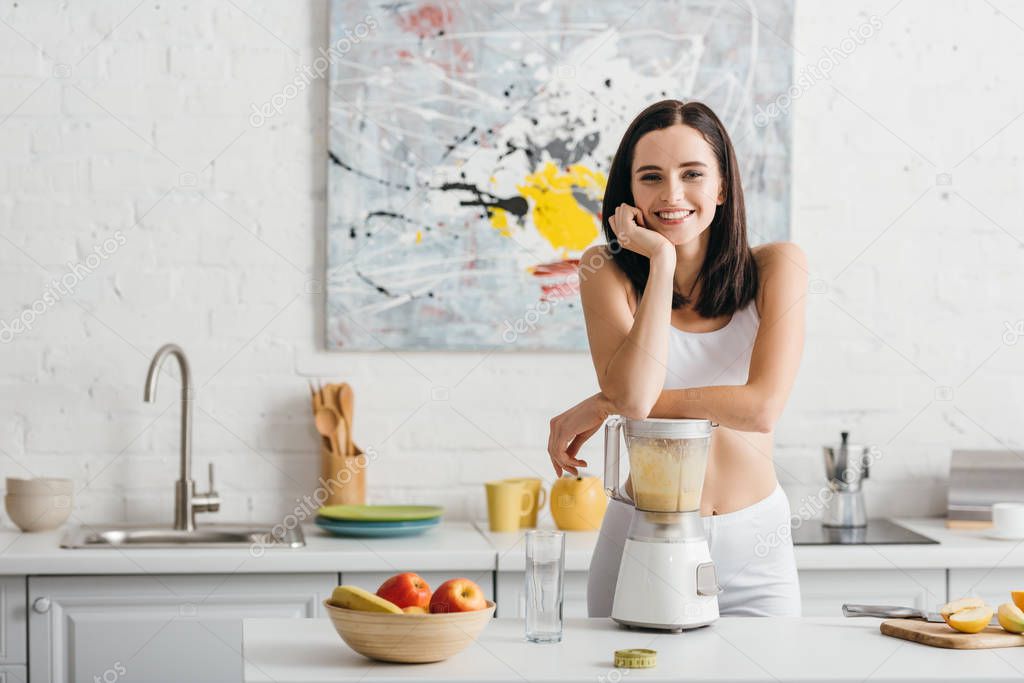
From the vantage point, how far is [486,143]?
3021 millimetres

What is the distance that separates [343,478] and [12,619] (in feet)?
2.67

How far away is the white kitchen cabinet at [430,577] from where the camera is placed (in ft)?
8.44

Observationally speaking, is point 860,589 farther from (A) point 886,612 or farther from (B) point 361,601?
(B) point 361,601

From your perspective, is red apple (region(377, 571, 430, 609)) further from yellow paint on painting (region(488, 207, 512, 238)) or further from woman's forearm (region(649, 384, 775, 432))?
yellow paint on painting (region(488, 207, 512, 238))

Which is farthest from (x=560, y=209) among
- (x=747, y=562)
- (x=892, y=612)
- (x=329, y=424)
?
(x=892, y=612)

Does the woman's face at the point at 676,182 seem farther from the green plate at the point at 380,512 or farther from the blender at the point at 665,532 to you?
the green plate at the point at 380,512

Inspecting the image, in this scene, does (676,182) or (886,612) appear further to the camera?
(676,182)

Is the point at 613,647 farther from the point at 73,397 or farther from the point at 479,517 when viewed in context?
the point at 73,397

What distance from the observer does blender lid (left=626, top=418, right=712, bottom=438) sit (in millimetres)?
1705

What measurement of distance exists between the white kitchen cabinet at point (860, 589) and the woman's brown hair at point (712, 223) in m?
0.89

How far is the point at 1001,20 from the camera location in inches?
126

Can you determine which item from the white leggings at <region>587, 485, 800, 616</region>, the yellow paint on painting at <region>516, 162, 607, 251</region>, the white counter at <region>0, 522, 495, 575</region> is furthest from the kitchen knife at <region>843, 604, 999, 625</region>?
the yellow paint on painting at <region>516, 162, 607, 251</region>

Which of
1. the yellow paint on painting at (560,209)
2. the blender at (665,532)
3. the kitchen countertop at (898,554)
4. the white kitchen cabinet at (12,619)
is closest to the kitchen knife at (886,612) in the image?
the blender at (665,532)

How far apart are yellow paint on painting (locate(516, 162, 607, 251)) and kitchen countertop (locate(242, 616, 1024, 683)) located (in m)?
1.46
